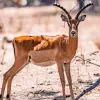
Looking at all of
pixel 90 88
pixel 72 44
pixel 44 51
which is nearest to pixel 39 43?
pixel 44 51

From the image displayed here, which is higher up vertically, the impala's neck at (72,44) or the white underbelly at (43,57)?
the impala's neck at (72,44)

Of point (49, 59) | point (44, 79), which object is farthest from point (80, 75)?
point (49, 59)

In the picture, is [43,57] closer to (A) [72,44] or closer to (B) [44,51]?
(B) [44,51]

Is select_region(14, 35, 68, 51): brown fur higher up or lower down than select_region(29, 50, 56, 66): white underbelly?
higher up

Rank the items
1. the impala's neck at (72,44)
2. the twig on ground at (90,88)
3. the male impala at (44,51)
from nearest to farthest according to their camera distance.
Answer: the impala's neck at (72,44)
the male impala at (44,51)
the twig on ground at (90,88)

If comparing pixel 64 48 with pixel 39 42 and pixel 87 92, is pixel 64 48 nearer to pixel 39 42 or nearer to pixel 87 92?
pixel 39 42

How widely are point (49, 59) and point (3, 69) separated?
3.23 meters

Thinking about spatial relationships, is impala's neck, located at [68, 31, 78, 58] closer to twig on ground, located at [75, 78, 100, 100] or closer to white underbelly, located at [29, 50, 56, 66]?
white underbelly, located at [29, 50, 56, 66]

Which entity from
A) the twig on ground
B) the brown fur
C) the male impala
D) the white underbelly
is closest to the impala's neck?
the male impala

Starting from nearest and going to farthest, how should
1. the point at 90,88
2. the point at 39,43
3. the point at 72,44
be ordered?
the point at 72,44
the point at 39,43
the point at 90,88

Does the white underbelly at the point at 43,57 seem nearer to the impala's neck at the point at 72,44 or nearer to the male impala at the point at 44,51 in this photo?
the male impala at the point at 44,51

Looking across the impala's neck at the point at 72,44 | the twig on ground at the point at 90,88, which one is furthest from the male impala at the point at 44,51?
the twig on ground at the point at 90,88

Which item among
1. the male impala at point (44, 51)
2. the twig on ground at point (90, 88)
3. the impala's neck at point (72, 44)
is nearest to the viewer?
the impala's neck at point (72, 44)

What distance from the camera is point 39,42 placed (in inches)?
295
